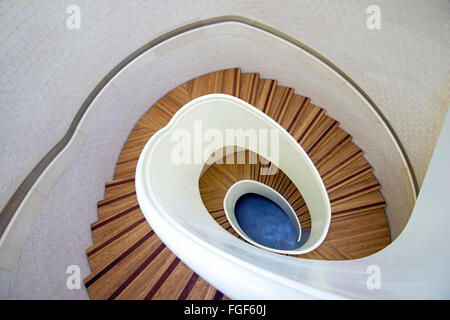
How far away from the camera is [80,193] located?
9.40 feet

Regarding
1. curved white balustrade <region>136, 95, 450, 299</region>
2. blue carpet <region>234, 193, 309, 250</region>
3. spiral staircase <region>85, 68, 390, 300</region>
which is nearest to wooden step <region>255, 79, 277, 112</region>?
spiral staircase <region>85, 68, 390, 300</region>

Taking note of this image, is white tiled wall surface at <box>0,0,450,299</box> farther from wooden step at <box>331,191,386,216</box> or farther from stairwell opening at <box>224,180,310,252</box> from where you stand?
stairwell opening at <box>224,180,310,252</box>

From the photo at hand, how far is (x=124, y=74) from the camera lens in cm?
332

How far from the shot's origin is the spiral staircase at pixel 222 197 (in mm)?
2303

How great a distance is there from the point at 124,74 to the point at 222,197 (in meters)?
3.14

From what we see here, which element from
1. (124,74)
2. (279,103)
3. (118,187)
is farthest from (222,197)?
(124,74)

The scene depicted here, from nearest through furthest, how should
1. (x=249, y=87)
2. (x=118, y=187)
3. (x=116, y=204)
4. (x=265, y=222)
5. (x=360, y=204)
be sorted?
(x=116, y=204)
(x=118, y=187)
(x=360, y=204)
(x=249, y=87)
(x=265, y=222)

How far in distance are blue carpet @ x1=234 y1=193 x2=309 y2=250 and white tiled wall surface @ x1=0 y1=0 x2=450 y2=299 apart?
7.90 feet

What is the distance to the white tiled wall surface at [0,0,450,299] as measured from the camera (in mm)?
2162

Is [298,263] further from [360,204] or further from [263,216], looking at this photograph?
[263,216]

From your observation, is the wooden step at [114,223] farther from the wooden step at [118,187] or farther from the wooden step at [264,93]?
the wooden step at [264,93]

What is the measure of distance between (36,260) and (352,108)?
4.55 metres

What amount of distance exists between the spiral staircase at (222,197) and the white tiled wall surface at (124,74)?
17cm
